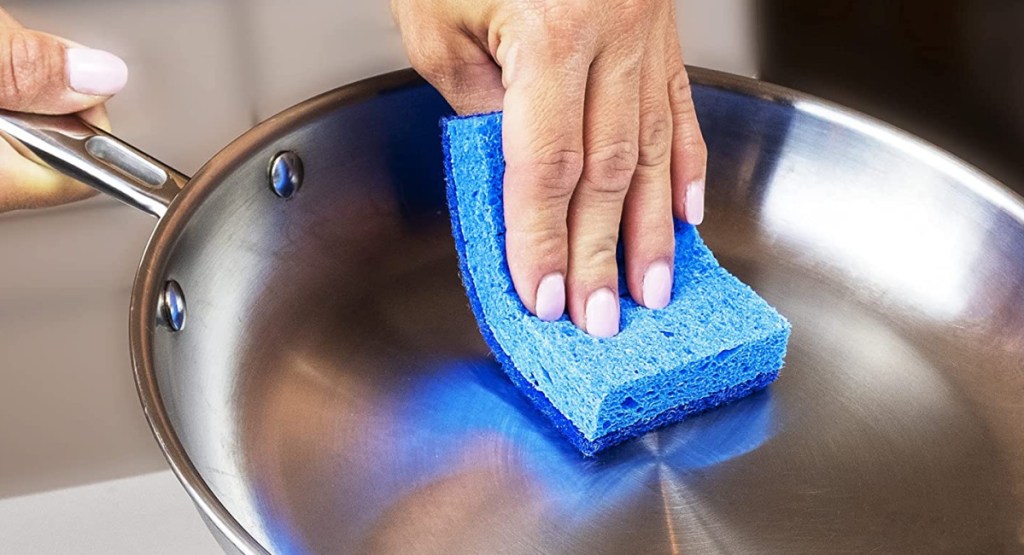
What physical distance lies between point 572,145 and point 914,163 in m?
0.20

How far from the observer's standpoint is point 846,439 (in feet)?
1.56

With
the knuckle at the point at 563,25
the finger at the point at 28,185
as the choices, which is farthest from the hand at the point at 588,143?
the finger at the point at 28,185

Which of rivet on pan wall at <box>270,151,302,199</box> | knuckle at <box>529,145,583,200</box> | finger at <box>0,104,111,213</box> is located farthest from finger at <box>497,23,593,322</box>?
finger at <box>0,104,111,213</box>

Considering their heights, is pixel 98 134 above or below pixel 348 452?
above

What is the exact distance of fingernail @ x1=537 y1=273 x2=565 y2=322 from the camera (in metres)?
0.47

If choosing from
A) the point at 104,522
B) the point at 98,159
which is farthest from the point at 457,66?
the point at 104,522

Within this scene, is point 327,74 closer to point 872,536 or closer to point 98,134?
point 98,134

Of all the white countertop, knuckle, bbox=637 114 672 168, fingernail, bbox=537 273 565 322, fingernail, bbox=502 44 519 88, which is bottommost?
the white countertop

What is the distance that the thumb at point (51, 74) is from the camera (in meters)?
0.51

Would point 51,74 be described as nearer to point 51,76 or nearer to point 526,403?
point 51,76

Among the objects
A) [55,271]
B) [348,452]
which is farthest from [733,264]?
[55,271]

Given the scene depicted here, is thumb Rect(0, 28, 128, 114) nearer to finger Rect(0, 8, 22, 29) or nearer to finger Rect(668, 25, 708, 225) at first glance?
finger Rect(0, 8, 22, 29)

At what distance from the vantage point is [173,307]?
459 mm

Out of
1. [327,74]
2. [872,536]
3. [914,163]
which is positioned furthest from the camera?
[327,74]
